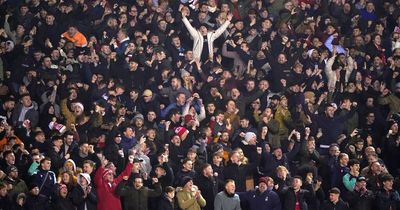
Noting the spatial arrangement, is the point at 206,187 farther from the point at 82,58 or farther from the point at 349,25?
the point at 349,25

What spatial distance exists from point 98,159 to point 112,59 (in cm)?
421

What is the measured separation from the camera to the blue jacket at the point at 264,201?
18.4 meters

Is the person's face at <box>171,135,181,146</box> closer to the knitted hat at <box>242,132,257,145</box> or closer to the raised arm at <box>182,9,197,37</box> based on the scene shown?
the knitted hat at <box>242,132,257,145</box>

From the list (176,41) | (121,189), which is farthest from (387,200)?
(176,41)

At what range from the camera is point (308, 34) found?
24.4 meters

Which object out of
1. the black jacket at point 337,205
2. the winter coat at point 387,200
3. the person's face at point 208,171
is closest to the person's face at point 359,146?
the winter coat at point 387,200

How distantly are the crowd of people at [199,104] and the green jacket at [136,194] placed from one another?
0.08ft

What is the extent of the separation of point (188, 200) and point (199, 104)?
3.66 metres

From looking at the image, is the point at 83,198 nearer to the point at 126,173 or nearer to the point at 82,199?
the point at 82,199

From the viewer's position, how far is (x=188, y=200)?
18.3 meters

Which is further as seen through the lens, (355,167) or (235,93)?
(235,93)

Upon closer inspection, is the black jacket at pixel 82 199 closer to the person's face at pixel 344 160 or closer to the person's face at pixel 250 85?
the person's face at pixel 344 160

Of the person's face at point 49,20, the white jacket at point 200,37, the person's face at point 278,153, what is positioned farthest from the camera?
the white jacket at point 200,37

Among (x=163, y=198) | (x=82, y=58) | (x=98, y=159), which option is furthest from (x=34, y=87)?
(x=163, y=198)
